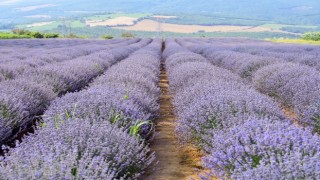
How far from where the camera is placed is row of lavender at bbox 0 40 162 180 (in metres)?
2.19

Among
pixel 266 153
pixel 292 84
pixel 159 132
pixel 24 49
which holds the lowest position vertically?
pixel 24 49

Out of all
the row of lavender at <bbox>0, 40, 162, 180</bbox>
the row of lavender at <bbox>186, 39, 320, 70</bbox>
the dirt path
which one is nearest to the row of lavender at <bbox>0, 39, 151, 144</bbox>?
the row of lavender at <bbox>0, 40, 162, 180</bbox>

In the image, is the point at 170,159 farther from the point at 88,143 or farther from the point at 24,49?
the point at 24,49

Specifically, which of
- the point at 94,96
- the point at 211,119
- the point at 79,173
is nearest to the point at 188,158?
the point at 211,119

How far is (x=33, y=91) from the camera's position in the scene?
209 inches

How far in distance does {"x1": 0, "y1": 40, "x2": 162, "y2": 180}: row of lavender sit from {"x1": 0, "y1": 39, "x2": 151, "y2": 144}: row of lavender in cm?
43

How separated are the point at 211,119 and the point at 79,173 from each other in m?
1.69

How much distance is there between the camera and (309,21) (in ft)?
470

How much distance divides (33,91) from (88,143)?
2854 millimetres

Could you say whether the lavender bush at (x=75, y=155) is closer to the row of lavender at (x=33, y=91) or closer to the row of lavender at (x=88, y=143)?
the row of lavender at (x=88, y=143)

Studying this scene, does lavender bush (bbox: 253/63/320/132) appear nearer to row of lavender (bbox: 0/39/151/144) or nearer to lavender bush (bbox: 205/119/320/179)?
lavender bush (bbox: 205/119/320/179)

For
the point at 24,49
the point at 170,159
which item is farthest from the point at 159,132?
the point at 24,49

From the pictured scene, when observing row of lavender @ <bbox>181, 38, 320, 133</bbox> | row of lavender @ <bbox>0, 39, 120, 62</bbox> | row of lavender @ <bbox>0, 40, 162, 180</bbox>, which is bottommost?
row of lavender @ <bbox>0, 39, 120, 62</bbox>

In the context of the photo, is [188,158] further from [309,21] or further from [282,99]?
[309,21]
